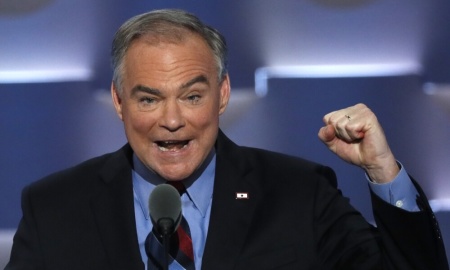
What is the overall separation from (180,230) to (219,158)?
23 cm

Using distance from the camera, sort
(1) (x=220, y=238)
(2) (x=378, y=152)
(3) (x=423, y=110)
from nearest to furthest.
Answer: (2) (x=378, y=152), (1) (x=220, y=238), (3) (x=423, y=110)

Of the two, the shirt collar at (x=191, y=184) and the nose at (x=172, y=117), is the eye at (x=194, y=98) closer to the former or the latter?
the nose at (x=172, y=117)

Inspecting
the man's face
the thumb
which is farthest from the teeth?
the thumb

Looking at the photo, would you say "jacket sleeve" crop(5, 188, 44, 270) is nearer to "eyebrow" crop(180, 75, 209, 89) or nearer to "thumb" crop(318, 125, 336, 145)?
"eyebrow" crop(180, 75, 209, 89)

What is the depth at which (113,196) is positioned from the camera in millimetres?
2160

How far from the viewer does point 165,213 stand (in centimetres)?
162

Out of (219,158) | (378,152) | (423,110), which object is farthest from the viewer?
(423,110)

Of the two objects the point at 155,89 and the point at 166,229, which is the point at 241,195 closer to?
the point at 155,89

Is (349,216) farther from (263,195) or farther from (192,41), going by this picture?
(192,41)

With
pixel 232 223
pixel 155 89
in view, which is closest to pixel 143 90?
pixel 155 89

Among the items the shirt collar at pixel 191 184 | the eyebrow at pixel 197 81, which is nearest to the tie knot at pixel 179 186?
the shirt collar at pixel 191 184

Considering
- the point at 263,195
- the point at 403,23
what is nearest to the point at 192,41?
the point at 263,195

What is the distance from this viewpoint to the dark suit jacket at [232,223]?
2.05 meters

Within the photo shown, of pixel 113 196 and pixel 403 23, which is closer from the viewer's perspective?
pixel 113 196
